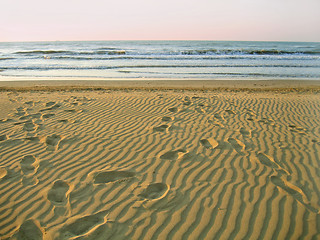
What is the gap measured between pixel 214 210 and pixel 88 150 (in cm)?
239

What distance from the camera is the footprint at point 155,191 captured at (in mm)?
2855

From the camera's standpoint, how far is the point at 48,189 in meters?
2.98

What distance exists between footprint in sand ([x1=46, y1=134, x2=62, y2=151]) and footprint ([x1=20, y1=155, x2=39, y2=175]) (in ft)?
1.26

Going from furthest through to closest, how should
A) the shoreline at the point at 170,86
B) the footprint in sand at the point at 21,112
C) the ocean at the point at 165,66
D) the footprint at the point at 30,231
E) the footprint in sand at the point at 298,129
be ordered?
the ocean at the point at 165,66 < the shoreline at the point at 170,86 < the footprint in sand at the point at 21,112 < the footprint in sand at the point at 298,129 < the footprint at the point at 30,231

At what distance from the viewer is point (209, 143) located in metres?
4.34

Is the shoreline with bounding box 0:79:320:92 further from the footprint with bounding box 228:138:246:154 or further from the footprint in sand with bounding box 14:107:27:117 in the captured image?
the footprint with bounding box 228:138:246:154

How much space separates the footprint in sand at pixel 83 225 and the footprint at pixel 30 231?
216 millimetres

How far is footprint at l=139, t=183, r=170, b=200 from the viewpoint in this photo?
286cm

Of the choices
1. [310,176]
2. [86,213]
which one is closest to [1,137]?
[86,213]

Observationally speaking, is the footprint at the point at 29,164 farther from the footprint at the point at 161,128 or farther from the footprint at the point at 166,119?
the footprint at the point at 166,119

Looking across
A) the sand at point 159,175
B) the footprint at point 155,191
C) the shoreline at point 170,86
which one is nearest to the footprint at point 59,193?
the sand at point 159,175

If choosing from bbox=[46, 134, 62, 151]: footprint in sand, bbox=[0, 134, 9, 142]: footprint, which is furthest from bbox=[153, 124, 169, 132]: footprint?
bbox=[0, 134, 9, 142]: footprint

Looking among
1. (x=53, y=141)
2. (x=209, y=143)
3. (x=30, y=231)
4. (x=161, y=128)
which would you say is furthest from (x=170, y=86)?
(x=30, y=231)

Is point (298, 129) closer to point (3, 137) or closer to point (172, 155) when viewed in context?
point (172, 155)
